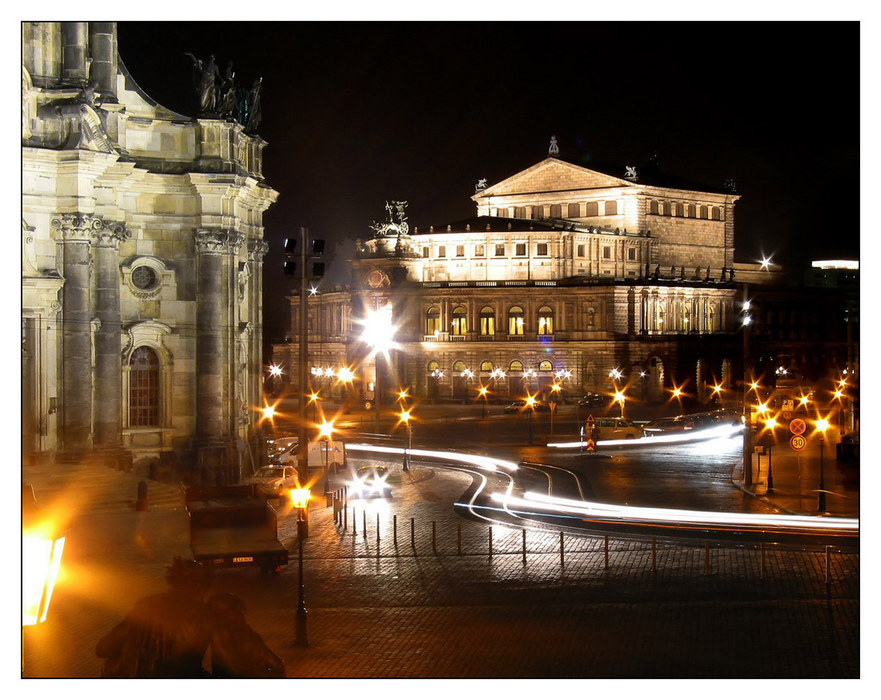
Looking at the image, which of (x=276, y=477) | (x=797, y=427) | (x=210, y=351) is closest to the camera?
(x=797, y=427)

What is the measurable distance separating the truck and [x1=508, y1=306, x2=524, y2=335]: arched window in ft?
314

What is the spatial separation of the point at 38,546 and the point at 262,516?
48.4 ft

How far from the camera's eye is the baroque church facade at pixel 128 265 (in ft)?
139

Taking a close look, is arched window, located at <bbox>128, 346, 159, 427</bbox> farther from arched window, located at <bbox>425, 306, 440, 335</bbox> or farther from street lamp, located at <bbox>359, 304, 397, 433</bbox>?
arched window, located at <bbox>425, 306, 440, 335</bbox>

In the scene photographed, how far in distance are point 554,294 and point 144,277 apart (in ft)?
267

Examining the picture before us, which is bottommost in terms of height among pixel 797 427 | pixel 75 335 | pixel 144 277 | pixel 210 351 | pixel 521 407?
pixel 521 407

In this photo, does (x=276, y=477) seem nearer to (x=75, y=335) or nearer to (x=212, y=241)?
(x=212, y=241)

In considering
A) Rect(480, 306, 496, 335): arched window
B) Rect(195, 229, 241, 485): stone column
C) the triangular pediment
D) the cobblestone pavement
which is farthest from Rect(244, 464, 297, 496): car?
the triangular pediment

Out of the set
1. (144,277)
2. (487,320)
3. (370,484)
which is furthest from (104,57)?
(487,320)

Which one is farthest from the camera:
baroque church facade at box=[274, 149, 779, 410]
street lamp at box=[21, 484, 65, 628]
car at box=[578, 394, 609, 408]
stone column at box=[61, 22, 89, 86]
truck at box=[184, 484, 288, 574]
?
baroque church facade at box=[274, 149, 779, 410]

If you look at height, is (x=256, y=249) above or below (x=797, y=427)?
above

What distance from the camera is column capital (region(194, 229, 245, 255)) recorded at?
47031 millimetres

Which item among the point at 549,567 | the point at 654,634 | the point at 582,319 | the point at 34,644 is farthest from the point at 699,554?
the point at 582,319

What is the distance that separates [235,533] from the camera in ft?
96.7
